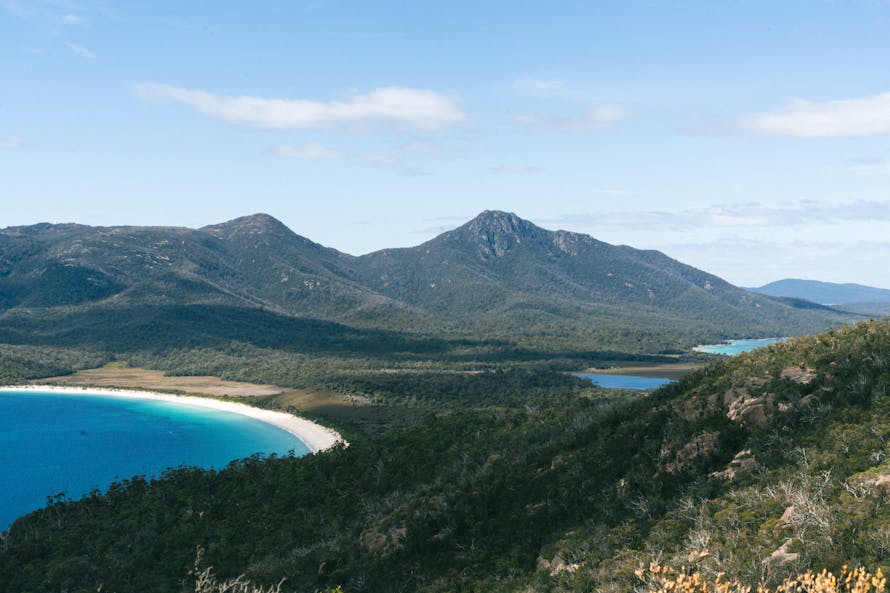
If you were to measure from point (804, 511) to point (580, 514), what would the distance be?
43.3ft

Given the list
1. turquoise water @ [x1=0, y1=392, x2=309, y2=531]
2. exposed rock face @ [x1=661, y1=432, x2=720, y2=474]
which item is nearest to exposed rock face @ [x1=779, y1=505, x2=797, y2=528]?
exposed rock face @ [x1=661, y1=432, x2=720, y2=474]

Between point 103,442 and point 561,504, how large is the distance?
139156 mm

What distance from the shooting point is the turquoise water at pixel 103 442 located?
11025 cm

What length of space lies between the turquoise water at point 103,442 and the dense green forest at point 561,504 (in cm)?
4909

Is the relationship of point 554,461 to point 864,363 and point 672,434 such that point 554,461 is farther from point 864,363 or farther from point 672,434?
point 864,363

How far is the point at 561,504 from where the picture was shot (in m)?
34.7

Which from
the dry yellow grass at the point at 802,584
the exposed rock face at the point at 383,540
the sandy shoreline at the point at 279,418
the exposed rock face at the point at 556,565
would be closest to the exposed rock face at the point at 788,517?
the dry yellow grass at the point at 802,584

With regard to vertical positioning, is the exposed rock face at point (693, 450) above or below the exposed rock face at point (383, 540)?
above

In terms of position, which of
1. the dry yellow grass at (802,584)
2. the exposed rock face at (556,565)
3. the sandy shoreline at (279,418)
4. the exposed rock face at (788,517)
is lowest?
the sandy shoreline at (279,418)

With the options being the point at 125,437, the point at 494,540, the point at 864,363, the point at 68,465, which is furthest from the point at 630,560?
the point at 125,437

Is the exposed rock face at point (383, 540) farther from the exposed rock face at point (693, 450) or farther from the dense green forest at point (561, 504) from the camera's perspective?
the exposed rock face at point (693, 450)

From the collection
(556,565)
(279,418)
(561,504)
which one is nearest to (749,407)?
(561,504)

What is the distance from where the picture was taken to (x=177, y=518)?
57.8 m

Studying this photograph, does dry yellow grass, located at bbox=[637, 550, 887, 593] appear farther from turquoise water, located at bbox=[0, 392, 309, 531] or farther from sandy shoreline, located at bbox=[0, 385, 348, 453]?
turquoise water, located at bbox=[0, 392, 309, 531]
